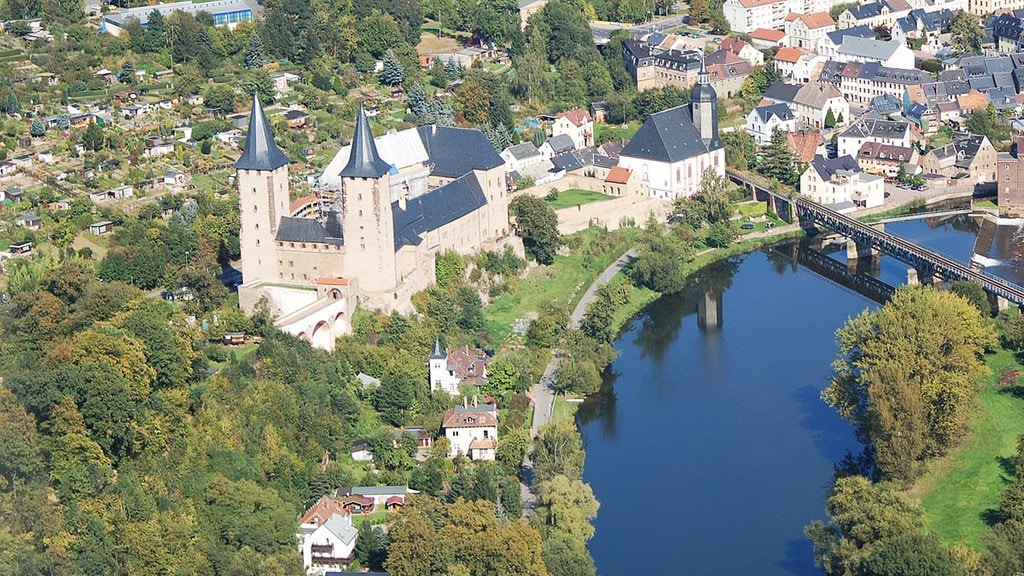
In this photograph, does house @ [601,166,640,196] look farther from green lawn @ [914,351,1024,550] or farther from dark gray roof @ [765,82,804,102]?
green lawn @ [914,351,1024,550]

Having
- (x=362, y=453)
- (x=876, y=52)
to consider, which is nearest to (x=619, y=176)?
(x=876, y=52)

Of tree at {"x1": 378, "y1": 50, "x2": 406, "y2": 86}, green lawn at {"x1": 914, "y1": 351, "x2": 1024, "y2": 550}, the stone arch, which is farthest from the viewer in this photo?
tree at {"x1": 378, "y1": 50, "x2": 406, "y2": 86}

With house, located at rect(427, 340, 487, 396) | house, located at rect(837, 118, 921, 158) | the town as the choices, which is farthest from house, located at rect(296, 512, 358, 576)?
house, located at rect(837, 118, 921, 158)

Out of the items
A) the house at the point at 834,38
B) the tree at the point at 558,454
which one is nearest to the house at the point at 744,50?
the house at the point at 834,38

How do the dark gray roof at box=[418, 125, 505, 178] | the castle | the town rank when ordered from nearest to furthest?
1. the town
2. the castle
3. the dark gray roof at box=[418, 125, 505, 178]

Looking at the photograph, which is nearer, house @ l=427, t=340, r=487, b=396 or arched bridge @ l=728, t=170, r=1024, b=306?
house @ l=427, t=340, r=487, b=396

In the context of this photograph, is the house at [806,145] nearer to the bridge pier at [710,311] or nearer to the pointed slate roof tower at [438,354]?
the bridge pier at [710,311]

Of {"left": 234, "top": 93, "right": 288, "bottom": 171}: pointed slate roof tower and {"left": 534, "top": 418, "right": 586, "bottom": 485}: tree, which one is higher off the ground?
{"left": 234, "top": 93, "right": 288, "bottom": 171}: pointed slate roof tower

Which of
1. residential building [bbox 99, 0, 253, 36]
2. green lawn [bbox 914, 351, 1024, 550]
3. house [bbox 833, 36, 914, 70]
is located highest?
residential building [bbox 99, 0, 253, 36]
